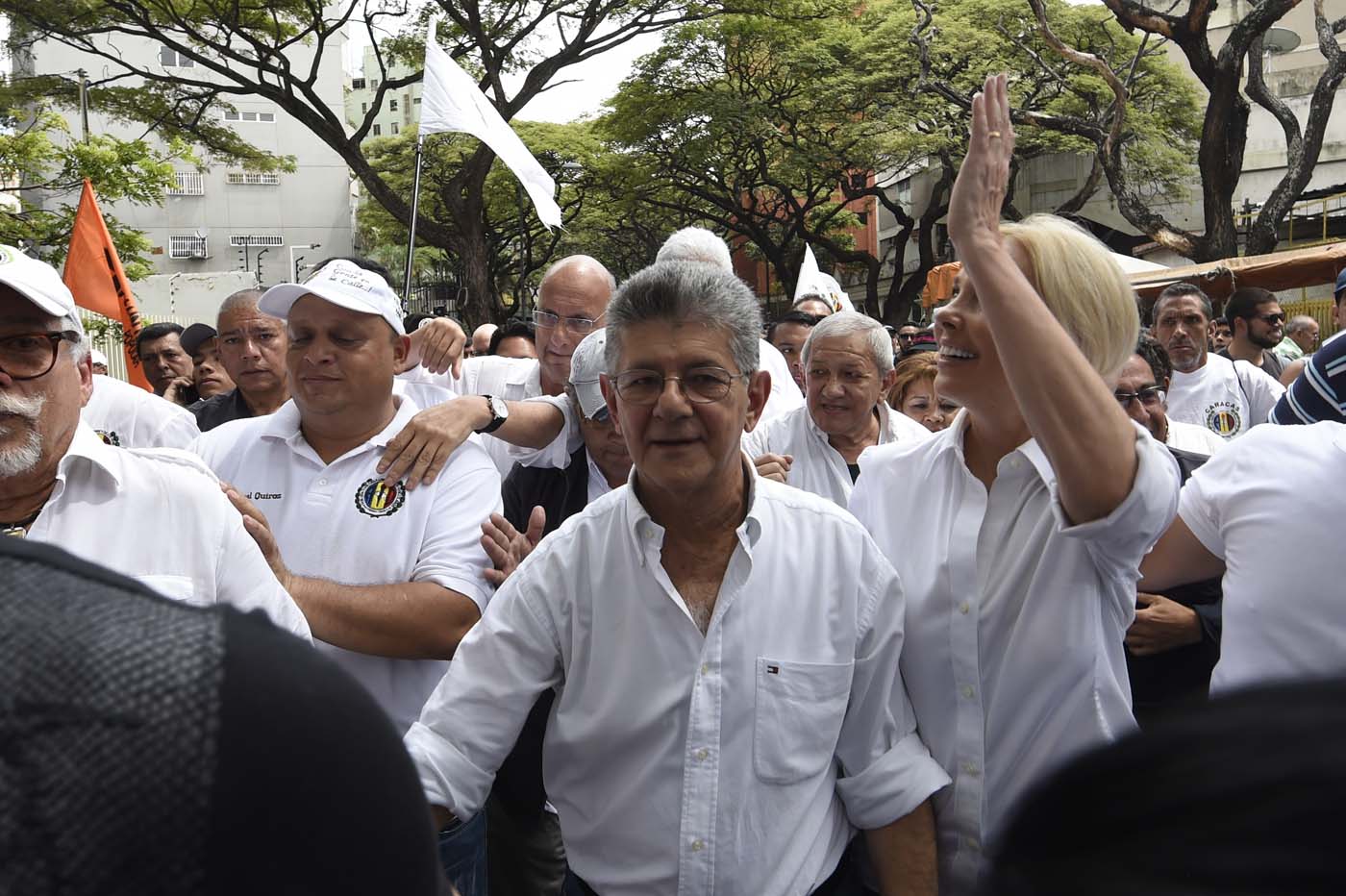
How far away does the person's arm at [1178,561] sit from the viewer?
2248 mm

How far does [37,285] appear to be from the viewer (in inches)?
82.0

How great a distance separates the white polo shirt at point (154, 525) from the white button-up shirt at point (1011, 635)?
1.21 m

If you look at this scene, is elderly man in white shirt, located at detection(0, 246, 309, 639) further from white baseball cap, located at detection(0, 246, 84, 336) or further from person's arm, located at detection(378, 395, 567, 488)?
person's arm, located at detection(378, 395, 567, 488)

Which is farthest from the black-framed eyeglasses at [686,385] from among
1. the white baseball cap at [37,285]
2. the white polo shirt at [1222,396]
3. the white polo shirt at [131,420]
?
the white polo shirt at [1222,396]

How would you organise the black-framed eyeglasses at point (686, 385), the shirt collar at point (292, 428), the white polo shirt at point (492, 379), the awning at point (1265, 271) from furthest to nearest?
the awning at point (1265, 271) < the white polo shirt at point (492, 379) < the shirt collar at point (292, 428) < the black-framed eyeglasses at point (686, 385)

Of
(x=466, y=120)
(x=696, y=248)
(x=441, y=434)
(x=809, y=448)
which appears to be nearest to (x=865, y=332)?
(x=809, y=448)

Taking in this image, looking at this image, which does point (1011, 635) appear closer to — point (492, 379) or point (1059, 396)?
point (1059, 396)

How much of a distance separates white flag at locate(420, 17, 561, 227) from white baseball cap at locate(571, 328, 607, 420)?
326cm

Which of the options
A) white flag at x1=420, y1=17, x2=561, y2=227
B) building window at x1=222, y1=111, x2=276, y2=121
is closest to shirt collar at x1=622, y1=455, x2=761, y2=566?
white flag at x1=420, y1=17, x2=561, y2=227

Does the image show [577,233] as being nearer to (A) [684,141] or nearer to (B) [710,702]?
(A) [684,141]

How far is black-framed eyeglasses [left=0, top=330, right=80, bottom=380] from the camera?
208 centimetres

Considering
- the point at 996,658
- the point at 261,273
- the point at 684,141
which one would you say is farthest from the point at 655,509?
the point at 261,273

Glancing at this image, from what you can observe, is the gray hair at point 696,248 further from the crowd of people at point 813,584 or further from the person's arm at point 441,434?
the crowd of people at point 813,584

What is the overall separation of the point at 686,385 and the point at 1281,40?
23.5m
